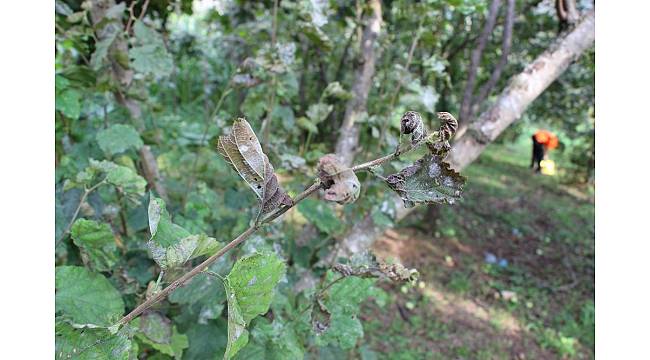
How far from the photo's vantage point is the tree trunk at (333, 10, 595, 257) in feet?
4.61

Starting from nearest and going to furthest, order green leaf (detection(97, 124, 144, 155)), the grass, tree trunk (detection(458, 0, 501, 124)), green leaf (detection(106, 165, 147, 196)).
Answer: green leaf (detection(106, 165, 147, 196))
green leaf (detection(97, 124, 144, 155))
tree trunk (detection(458, 0, 501, 124))
the grass

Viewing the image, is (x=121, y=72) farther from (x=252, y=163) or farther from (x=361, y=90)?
(x=252, y=163)

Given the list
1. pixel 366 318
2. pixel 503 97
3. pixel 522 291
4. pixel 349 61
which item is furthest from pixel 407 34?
pixel 522 291

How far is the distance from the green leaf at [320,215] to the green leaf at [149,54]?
517mm

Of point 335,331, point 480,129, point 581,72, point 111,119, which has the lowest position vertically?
point 581,72

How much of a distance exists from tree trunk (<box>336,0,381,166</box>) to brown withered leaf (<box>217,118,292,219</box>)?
1.11 meters

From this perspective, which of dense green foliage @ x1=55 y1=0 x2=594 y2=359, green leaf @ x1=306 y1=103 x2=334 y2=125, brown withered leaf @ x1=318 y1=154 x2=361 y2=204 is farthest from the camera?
green leaf @ x1=306 y1=103 x2=334 y2=125

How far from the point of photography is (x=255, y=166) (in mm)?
510

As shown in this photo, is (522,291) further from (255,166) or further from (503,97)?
(255,166)

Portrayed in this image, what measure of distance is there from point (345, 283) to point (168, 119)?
96cm

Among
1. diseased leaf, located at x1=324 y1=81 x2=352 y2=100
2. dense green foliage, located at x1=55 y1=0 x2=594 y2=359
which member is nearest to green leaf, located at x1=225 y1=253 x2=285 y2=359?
dense green foliage, located at x1=55 y1=0 x2=594 y2=359

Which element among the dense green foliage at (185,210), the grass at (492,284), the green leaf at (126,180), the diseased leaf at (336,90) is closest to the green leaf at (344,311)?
the dense green foliage at (185,210)

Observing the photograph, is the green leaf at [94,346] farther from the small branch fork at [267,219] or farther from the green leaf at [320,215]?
the green leaf at [320,215]

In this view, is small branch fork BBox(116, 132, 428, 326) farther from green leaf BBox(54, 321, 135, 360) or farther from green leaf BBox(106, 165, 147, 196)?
green leaf BBox(106, 165, 147, 196)
